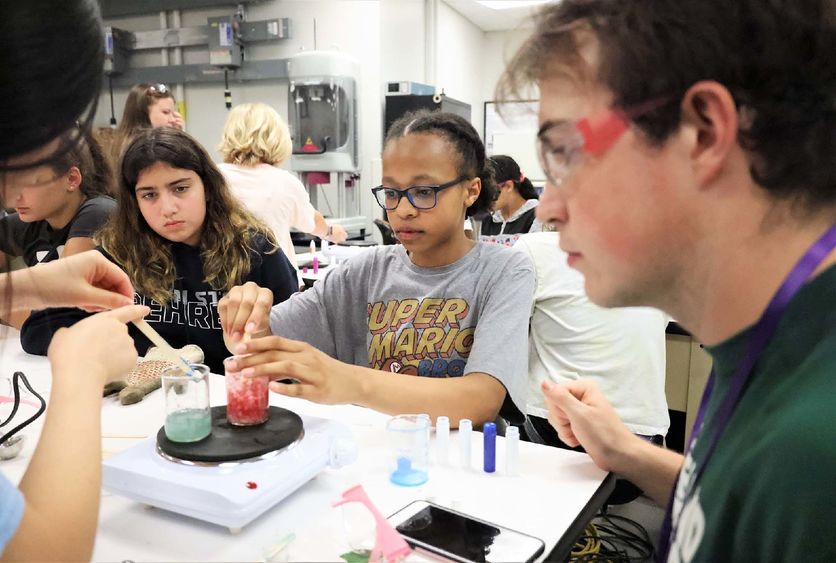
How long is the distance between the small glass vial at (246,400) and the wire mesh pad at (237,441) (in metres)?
0.02

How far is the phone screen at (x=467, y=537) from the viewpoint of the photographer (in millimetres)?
806

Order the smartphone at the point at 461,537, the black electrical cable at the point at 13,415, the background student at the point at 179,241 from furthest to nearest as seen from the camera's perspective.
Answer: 1. the background student at the point at 179,241
2. the black electrical cable at the point at 13,415
3. the smartphone at the point at 461,537

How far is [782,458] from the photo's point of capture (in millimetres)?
521

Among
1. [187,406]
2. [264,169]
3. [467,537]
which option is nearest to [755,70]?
[467,537]

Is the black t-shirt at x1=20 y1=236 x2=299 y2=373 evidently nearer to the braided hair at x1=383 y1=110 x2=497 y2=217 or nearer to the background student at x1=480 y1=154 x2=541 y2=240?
the braided hair at x1=383 y1=110 x2=497 y2=217

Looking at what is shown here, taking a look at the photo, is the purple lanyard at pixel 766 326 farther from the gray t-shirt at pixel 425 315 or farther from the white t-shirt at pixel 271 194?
the white t-shirt at pixel 271 194

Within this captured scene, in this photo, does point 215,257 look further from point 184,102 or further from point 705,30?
point 184,102

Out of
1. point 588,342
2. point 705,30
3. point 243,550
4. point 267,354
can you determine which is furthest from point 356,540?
point 588,342

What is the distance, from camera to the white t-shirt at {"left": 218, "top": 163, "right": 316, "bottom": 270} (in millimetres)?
3113

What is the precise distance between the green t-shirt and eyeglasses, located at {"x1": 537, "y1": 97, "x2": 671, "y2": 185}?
9.5 inches

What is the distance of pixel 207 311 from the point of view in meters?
1.94

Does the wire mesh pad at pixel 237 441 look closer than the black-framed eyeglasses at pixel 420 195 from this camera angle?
Yes

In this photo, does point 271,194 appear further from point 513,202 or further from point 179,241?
point 513,202

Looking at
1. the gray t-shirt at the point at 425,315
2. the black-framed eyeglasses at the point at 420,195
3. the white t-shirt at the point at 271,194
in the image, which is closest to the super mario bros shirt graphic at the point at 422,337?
the gray t-shirt at the point at 425,315
